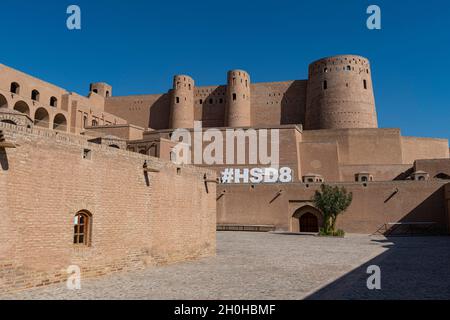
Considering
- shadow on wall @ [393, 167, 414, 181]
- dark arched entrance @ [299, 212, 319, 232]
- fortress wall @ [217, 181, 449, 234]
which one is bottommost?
dark arched entrance @ [299, 212, 319, 232]

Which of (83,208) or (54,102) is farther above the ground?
(54,102)

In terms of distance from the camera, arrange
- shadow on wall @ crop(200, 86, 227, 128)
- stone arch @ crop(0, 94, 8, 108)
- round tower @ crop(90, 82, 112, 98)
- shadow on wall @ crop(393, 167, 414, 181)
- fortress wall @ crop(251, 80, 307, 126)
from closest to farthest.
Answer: stone arch @ crop(0, 94, 8, 108) → shadow on wall @ crop(393, 167, 414, 181) → fortress wall @ crop(251, 80, 307, 126) → shadow on wall @ crop(200, 86, 227, 128) → round tower @ crop(90, 82, 112, 98)

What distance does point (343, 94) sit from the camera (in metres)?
39.5

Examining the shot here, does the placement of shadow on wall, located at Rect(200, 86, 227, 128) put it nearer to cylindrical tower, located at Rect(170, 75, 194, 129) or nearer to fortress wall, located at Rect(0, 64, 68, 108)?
cylindrical tower, located at Rect(170, 75, 194, 129)

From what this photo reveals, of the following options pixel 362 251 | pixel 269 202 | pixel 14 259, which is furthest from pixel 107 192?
pixel 269 202

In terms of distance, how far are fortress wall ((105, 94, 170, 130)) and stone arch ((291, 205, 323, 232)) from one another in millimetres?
24356

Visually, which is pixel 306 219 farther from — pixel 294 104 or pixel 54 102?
pixel 54 102

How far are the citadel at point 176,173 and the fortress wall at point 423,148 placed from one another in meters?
0.09

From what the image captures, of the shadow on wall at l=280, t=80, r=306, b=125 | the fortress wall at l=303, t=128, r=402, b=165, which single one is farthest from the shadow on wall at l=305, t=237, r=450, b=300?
the shadow on wall at l=280, t=80, r=306, b=125

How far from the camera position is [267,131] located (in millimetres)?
33531

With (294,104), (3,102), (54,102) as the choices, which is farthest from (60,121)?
(294,104)

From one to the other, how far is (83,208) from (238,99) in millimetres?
36428

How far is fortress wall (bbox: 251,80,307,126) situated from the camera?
44000 mm
